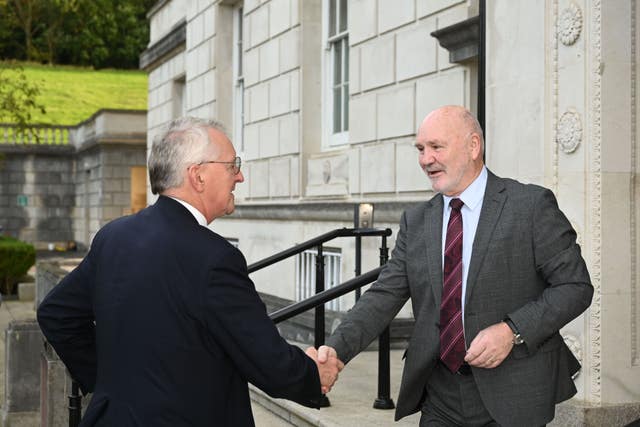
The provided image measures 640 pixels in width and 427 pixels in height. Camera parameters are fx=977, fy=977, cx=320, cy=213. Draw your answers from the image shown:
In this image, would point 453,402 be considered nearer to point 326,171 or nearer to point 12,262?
point 326,171

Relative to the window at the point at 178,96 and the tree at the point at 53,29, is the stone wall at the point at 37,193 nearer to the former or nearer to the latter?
the window at the point at 178,96

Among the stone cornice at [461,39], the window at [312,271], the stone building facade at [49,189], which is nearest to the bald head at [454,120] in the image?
the stone cornice at [461,39]

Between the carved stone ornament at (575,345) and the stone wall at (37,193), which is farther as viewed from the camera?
the stone wall at (37,193)

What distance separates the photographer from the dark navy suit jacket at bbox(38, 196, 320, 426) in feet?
10.2

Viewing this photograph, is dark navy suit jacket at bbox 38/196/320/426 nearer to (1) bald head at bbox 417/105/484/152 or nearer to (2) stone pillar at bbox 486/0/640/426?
(1) bald head at bbox 417/105/484/152

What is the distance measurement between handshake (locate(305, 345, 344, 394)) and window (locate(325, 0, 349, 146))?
346 inches

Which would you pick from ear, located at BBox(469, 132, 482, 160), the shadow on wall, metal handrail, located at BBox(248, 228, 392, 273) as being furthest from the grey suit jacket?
the shadow on wall

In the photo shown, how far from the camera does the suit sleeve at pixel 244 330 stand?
3.08 meters

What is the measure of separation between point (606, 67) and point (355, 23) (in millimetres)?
6675

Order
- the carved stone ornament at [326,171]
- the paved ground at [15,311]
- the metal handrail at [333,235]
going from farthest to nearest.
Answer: the paved ground at [15,311] < the carved stone ornament at [326,171] < the metal handrail at [333,235]

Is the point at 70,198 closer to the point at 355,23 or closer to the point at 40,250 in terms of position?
the point at 40,250

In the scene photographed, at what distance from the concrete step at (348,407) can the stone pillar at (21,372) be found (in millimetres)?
2070

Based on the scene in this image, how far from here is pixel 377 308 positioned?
402 centimetres

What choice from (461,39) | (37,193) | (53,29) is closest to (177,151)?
(461,39)
